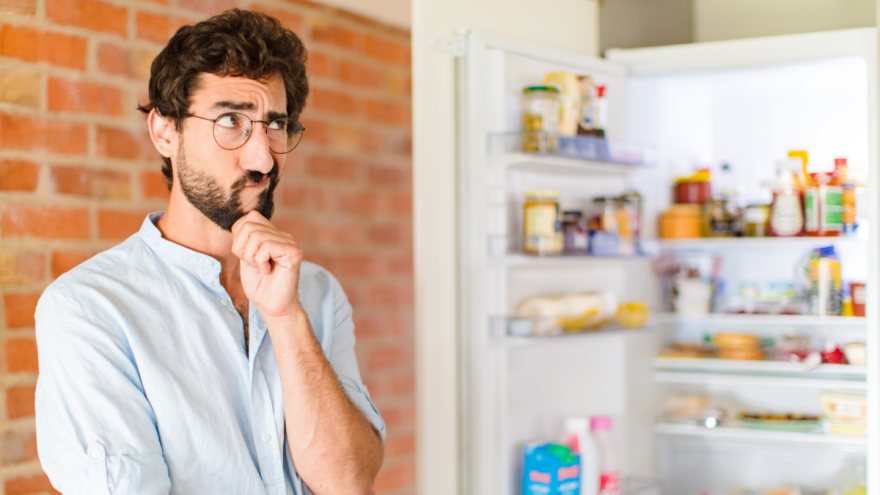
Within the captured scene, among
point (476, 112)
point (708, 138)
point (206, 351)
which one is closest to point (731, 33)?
point (708, 138)

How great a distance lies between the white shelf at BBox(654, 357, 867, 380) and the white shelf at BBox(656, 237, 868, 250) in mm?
319

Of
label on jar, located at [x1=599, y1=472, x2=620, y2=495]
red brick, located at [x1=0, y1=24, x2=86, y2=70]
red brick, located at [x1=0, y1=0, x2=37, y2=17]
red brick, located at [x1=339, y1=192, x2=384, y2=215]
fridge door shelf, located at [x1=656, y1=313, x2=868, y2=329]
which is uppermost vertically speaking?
red brick, located at [x1=0, y1=0, x2=37, y2=17]

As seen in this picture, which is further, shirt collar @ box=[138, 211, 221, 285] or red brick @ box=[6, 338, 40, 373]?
red brick @ box=[6, 338, 40, 373]

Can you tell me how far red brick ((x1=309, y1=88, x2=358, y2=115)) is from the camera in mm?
1914

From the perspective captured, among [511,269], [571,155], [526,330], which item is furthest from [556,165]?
[526,330]

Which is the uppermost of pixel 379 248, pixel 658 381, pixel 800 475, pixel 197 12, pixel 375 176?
pixel 197 12

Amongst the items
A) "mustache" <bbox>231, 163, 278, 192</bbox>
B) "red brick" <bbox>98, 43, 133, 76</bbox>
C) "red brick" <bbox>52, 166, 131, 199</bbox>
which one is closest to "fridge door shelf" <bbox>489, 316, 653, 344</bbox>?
"mustache" <bbox>231, 163, 278, 192</bbox>

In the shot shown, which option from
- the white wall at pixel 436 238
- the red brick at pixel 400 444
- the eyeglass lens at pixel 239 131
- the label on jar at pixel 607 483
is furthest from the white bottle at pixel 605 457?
the eyeglass lens at pixel 239 131

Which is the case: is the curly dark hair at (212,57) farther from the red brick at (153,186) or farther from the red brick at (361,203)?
the red brick at (361,203)

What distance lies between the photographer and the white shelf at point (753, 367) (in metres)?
1.94

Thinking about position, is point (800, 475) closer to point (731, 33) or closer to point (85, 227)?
point (731, 33)

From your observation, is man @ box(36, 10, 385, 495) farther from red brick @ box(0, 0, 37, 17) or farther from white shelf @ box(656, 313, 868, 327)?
white shelf @ box(656, 313, 868, 327)

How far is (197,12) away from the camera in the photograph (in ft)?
5.30

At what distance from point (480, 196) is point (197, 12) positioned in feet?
2.37
